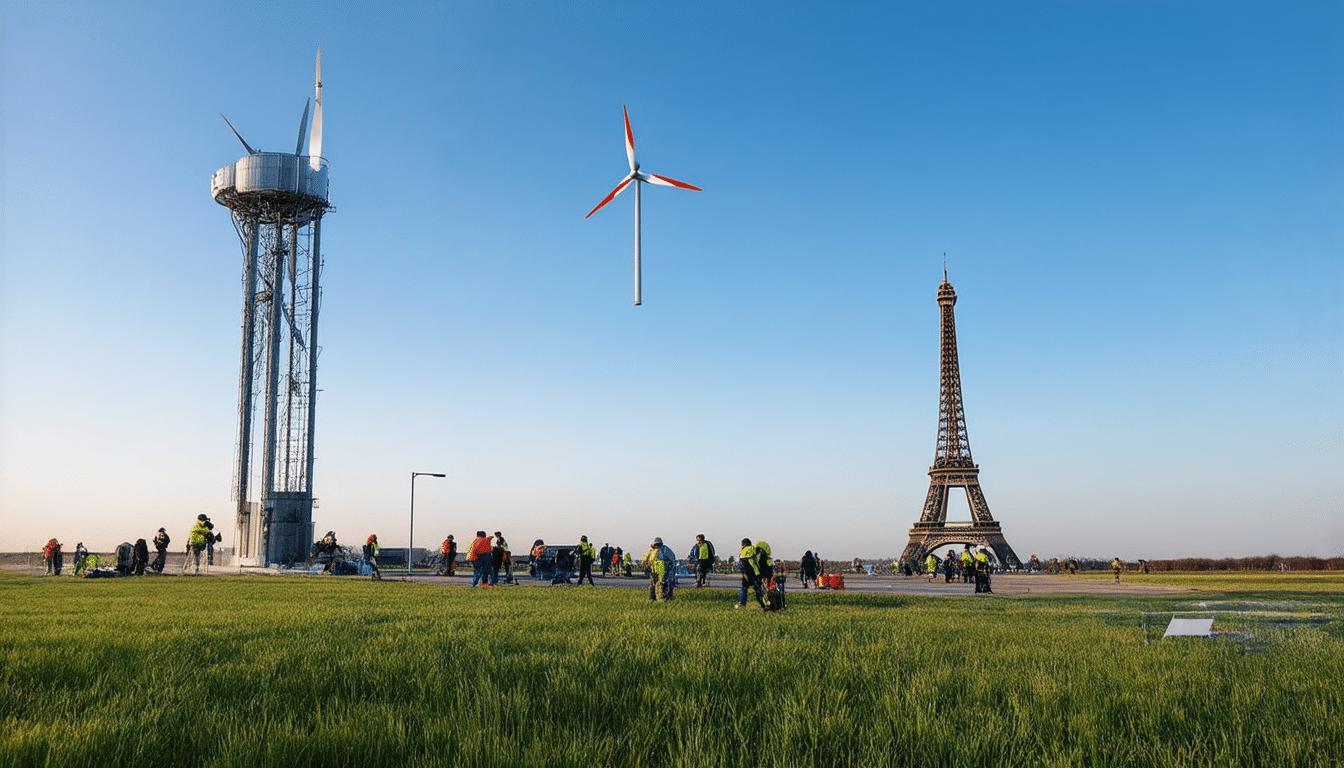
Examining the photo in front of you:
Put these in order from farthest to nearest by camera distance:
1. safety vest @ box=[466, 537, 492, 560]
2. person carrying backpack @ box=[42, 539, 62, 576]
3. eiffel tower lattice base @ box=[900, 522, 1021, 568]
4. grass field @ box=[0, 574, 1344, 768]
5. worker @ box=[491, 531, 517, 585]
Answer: eiffel tower lattice base @ box=[900, 522, 1021, 568]
person carrying backpack @ box=[42, 539, 62, 576]
worker @ box=[491, 531, 517, 585]
safety vest @ box=[466, 537, 492, 560]
grass field @ box=[0, 574, 1344, 768]

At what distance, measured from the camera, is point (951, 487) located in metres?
103

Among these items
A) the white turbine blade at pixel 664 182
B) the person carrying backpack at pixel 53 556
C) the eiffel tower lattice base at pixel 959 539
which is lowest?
the eiffel tower lattice base at pixel 959 539

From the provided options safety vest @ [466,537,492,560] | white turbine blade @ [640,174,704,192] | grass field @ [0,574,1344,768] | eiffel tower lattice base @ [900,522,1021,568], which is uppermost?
white turbine blade @ [640,174,704,192]

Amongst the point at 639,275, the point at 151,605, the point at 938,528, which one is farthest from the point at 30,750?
the point at 938,528

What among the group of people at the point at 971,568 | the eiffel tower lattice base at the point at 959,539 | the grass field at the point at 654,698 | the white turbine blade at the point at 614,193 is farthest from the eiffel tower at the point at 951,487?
the grass field at the point at 654,698

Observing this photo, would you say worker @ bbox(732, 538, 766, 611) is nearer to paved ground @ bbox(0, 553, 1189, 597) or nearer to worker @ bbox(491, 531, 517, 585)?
paved ground @ bbox(0, 553, 1189, 597)

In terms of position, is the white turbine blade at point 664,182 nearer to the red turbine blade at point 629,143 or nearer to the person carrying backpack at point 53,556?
the red turbine blade at point 629,143

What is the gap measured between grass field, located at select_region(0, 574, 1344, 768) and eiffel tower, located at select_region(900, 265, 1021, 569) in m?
92.0

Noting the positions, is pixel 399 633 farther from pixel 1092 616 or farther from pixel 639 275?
pixel 639 275

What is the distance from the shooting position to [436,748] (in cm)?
438

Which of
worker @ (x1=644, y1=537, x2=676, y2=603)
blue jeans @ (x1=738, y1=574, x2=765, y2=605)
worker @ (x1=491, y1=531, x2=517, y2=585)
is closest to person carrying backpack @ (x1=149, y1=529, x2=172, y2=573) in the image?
worker @ (x1=491, y1=531, x2=517, y2=585)

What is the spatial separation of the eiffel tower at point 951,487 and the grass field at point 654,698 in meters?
92.0

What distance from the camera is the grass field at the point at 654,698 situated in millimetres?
4445

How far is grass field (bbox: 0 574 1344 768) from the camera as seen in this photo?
4.45m
